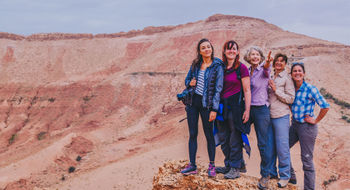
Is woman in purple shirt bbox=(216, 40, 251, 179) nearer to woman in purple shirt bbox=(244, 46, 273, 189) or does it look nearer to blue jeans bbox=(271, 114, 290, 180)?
woman in purple shirt bbox=(244, 46, 273, 189)

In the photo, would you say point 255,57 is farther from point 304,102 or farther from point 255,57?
point 304,102

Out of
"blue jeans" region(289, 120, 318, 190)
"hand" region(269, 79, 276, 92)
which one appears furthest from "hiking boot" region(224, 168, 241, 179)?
"hand" region(269, 79, 276, 92)

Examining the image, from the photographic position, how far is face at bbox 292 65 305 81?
414 centimetres

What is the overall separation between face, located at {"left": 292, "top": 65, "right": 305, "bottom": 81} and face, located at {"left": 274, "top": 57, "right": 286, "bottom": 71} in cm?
18

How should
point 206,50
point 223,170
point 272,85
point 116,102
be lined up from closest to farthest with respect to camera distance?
point 272,85
point 206,50
point 223,170
point 116,102

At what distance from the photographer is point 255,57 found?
419 cm

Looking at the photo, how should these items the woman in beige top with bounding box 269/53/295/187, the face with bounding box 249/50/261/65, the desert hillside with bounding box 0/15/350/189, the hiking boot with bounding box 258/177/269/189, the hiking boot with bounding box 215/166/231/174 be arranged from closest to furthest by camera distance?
the hiking boot with bounding box 258/177/269/189 < the woman in beige top with bounding box 269/53/295/187 < the face with bounding box 249/50/261/65 < the hiking boot with bounding box 215/166/231/174 < the desert hillside with bounding box 0/15/350/189

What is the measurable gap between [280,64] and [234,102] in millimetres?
1061

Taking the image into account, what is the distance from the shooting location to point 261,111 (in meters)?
4.06

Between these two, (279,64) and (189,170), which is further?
(189,170)

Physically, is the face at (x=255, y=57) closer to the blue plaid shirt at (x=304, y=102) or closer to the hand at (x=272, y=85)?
the hand at (x=272, y=85)

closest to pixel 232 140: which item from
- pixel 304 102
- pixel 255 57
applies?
pixel 304 102

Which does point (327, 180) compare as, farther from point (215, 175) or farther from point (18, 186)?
point (18, 186)

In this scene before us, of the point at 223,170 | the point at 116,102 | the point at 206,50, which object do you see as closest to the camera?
the point at 206,50
